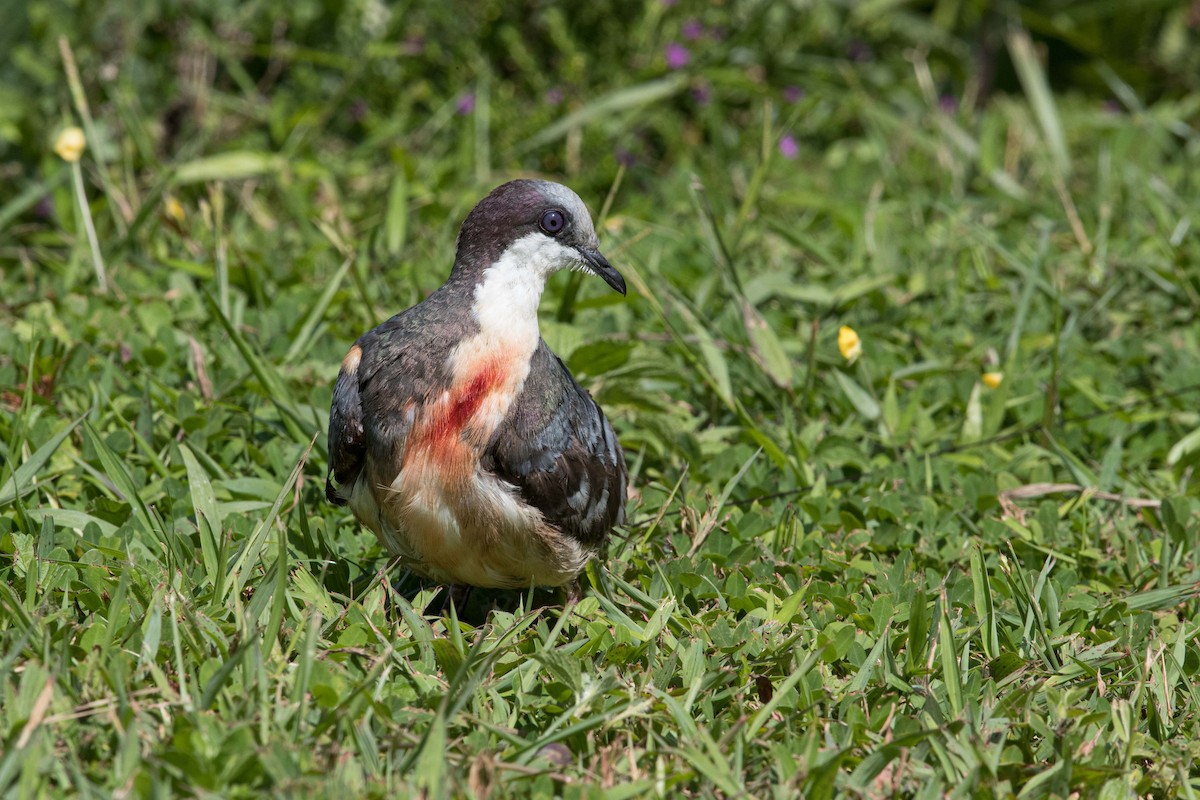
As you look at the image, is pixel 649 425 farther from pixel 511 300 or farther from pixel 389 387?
pixel 389 387

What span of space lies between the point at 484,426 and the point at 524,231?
53 cm

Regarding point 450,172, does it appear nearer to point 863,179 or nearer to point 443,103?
point 443,103

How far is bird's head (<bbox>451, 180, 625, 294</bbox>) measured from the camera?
3373 mm

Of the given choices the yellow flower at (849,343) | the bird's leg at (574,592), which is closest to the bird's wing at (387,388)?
the bird's leg at (574,592)

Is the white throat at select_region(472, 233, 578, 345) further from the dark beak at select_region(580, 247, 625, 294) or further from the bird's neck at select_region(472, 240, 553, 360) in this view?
the dark beak at select_region(580, 247, 625, 294)

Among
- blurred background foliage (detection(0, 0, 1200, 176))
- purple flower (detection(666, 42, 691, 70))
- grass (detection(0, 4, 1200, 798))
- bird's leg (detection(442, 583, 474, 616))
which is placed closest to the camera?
grass (detection(0, 4, 1200, 798))

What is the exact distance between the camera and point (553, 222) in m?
3.43

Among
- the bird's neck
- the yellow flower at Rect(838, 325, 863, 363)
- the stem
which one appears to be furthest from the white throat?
the stem

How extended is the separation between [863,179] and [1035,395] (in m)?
2.32

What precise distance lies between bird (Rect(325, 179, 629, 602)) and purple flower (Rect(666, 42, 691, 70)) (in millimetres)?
3217

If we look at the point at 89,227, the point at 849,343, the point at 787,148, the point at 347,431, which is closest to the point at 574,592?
the point at 347,431

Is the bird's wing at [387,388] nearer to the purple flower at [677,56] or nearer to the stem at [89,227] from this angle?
the stem at [89,227]

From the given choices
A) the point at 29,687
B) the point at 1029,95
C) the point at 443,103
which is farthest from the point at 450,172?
the point at 29,687

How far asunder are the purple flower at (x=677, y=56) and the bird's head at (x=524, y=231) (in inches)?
127
